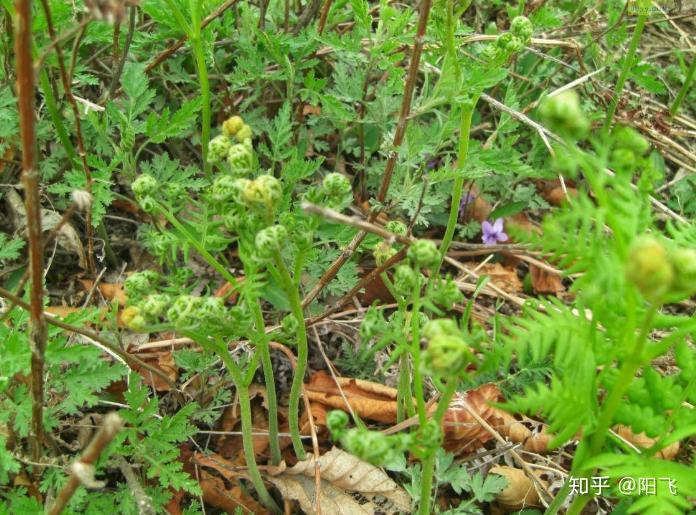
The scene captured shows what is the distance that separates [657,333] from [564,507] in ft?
3.31

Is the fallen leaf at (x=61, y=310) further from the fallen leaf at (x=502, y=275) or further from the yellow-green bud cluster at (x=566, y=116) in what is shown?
the yellow-green bud cluster at (x=566, y=116)

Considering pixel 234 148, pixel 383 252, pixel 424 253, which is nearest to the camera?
pixel 424 253

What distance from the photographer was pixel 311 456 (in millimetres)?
2443

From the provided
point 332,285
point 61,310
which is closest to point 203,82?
point 332,285

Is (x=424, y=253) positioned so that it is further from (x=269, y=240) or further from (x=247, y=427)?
(x=247, y=427)

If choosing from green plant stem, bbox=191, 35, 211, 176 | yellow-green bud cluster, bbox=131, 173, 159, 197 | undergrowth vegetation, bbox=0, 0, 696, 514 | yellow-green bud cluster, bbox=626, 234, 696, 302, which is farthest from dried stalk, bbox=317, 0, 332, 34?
yellow-green bud cluster, bbox=626, 234, 696, 302

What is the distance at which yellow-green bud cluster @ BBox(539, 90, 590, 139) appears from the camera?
4.14 feet

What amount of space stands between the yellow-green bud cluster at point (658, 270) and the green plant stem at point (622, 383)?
0.09 metres

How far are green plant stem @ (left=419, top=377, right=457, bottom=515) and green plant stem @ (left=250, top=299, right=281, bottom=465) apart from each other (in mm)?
537

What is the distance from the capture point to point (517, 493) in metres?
2.50

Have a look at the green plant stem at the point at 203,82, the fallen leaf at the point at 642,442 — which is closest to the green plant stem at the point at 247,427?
the green plant stem at the point at 203,82

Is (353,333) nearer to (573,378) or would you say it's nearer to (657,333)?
(657,333)

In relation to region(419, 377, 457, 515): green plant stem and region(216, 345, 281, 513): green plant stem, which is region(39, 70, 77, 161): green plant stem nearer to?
region(216, 345, 281, 513): green plant stem

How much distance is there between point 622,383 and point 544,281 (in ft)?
6.74
